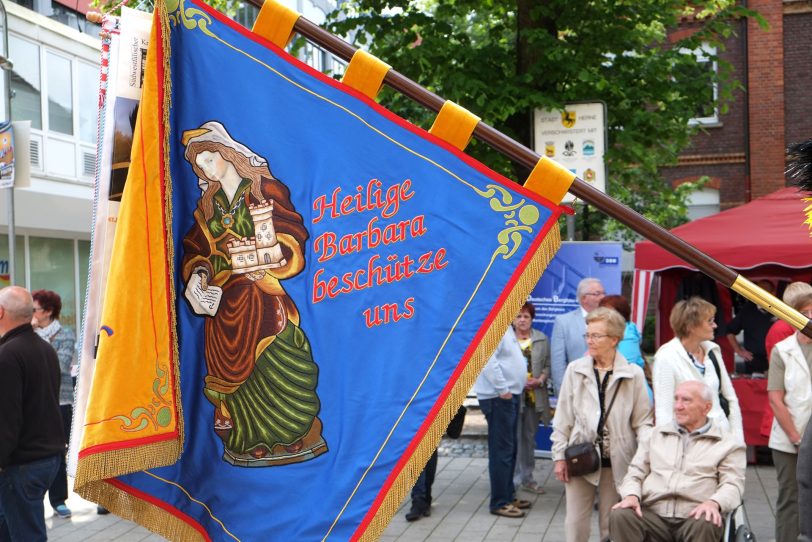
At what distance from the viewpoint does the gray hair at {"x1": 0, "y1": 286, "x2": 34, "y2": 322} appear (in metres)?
5.96

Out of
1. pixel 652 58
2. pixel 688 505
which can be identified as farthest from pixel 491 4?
pixel 688 505

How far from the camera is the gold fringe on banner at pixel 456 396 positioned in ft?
10.1

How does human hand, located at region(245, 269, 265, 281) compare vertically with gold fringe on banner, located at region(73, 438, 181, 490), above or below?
above

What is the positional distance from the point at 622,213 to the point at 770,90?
88.7 ft

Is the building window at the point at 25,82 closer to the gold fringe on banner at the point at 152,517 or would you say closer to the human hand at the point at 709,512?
the human hand at the point at 709,512

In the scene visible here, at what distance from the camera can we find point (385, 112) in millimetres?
3170

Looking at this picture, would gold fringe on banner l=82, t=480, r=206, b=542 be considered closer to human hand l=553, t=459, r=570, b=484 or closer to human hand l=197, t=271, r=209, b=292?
human hand l=197, t=271, r=209, b=292

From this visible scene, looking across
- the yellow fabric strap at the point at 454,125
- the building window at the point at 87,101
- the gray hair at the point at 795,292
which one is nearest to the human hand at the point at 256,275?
the yellow fabric strap at the point at 454,125

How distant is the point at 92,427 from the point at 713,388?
15.3ft

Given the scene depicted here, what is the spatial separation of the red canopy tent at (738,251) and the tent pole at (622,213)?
7.92m

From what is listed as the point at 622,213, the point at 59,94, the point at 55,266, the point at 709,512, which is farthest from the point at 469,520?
the point at 59,94

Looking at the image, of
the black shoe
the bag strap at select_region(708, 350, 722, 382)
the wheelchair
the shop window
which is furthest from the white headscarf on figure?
the shop window

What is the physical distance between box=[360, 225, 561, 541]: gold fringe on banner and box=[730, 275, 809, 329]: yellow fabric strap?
2.13 feet

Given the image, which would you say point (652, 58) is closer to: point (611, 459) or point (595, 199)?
point (611, 459)
